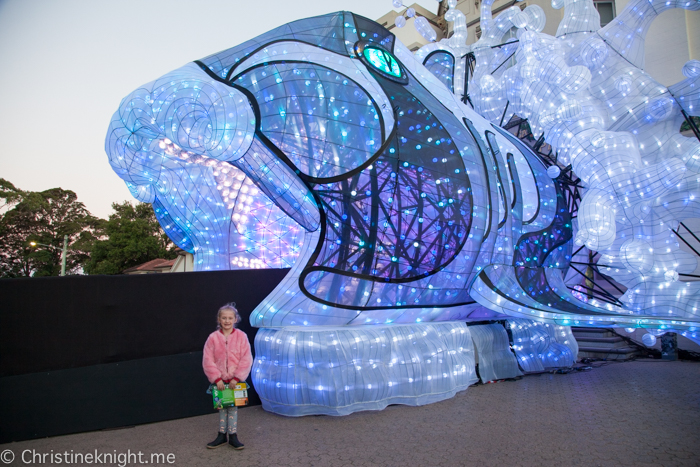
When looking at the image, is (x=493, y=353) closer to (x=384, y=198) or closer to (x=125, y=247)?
(x=384, y=198)

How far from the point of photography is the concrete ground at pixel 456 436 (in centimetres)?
323

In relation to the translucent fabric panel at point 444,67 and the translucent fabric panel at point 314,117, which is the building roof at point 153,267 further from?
the translucent fabric panel at point 314,117

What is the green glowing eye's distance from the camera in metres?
5.08

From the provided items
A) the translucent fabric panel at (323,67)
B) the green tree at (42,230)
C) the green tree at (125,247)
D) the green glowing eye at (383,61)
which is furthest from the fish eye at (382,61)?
the green tree at (42,230)

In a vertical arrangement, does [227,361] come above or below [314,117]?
below

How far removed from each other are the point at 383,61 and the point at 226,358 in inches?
142

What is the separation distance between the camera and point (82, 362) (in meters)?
4.16

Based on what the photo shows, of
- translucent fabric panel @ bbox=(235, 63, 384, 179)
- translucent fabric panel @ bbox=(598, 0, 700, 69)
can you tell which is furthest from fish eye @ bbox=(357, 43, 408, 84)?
translucent fabric panel @ bbox=(598, 0, 700, 69)

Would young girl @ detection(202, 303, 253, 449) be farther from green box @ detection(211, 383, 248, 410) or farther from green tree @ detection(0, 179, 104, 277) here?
green tree @ detection(0, 179, 104, 277)

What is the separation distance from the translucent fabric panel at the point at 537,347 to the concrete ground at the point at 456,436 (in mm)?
1621

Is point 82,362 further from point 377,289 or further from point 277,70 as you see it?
point 277,70

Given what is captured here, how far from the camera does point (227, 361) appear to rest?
337cm

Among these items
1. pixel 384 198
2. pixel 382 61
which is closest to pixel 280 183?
pixel 384 198

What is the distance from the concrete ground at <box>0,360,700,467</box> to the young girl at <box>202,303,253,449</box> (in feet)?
0.53
